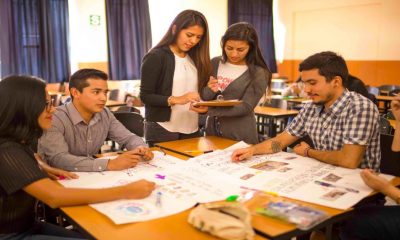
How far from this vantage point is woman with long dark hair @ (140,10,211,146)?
2.50m

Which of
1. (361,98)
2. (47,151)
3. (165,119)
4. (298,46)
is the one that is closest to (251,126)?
(165,119)

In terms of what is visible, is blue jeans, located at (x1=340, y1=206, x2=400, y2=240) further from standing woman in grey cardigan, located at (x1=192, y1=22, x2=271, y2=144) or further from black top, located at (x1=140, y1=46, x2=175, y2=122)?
black top, located at (x1=140, y1=46, x2=175, y2=122)

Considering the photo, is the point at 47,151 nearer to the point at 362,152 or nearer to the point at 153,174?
the point at 153,174

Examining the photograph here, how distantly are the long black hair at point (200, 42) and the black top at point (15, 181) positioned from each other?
1309 millimetres

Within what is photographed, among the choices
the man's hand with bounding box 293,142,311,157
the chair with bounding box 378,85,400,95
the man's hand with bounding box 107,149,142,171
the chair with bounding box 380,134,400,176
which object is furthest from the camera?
the chair with bounding box 378,85,400,95

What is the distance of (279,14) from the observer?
10039mm

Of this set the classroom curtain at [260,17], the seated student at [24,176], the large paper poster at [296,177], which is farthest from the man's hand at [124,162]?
the classroom curtain at [260,17]

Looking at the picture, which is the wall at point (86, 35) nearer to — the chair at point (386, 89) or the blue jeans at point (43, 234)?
the chair at point (386, 89)

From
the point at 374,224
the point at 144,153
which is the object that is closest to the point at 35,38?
the point at 144,153

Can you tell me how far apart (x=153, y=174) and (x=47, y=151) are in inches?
22.4

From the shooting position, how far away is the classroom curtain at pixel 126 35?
7.47m

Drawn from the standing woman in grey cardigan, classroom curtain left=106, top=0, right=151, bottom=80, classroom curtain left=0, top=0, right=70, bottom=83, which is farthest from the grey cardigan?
classroom curtain left=106, top=0, right=151, bottom=80

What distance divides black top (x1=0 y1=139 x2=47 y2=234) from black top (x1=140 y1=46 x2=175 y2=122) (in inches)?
42.7

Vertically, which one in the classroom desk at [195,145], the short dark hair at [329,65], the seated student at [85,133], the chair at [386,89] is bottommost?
the chair at [386,89]
